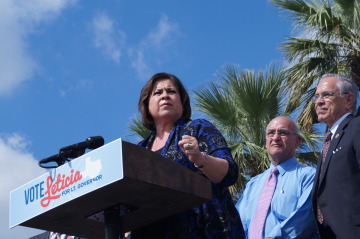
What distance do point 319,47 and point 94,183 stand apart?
8205 mm

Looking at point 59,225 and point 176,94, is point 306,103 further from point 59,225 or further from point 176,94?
point 59,225

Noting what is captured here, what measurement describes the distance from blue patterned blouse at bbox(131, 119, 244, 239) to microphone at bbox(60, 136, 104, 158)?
14.3 inches

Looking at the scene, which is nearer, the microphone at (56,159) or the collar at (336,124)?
the microphone at (56,159)

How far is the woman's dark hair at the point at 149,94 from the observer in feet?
9.73

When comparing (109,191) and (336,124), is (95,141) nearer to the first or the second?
(109,191)

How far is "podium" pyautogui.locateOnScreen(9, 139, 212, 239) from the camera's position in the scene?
1958 millimetres

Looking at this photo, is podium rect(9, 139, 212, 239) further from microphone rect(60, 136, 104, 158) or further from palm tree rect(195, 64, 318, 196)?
palm tree rect(195, 64, 318, 196)

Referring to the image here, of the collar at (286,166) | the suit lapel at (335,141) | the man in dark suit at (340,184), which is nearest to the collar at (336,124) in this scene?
the man in dark suit at (340,184)

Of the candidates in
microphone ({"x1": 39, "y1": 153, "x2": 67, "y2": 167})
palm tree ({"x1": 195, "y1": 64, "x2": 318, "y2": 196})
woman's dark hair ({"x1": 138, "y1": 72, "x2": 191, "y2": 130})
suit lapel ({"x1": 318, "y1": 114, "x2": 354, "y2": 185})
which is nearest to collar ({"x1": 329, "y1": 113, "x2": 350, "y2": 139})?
suit lapel ({"x1": 318, "y1": 114, "x2": 354, "y2": 185})

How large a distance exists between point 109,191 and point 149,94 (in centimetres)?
106

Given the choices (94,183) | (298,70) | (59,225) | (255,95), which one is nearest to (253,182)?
(59,225)

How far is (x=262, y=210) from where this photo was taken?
4047 millimetres

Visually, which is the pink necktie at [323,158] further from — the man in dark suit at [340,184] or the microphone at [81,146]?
the microphone at [81,146]

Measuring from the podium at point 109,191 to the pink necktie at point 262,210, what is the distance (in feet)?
5.49
